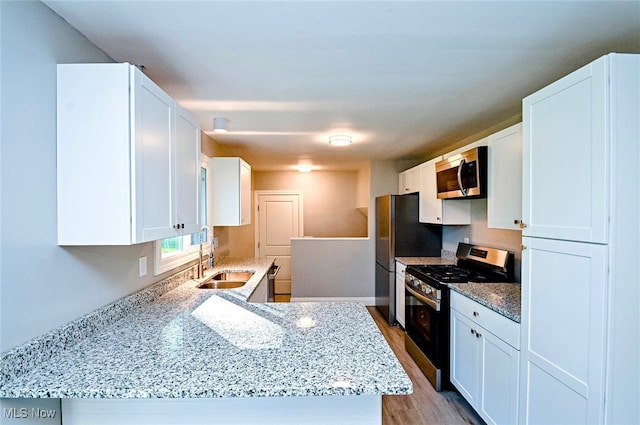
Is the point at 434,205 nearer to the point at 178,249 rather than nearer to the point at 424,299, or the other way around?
the point at 424,299

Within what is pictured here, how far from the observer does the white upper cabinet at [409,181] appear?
401 centimetres

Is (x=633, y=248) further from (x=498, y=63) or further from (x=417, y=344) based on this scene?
(x=417, y=344)

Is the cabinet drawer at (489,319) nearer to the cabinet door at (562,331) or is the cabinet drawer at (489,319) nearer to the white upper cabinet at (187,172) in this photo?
the cabinet door at (562,331)

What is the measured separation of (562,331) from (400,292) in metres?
2.53

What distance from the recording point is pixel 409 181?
14.2 feet

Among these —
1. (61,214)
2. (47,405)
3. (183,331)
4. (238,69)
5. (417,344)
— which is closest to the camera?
(47,405)

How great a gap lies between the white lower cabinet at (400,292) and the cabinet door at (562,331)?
6.91ft

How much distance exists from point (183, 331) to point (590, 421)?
1.87m

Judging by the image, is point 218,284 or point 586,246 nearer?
point 586,246

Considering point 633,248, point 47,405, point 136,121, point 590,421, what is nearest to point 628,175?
point 633,248

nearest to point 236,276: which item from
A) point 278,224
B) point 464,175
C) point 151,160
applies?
point 151,160

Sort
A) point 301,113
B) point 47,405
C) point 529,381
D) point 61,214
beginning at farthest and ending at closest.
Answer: point 301,113
point 529,381
point 61,214
point 47,405

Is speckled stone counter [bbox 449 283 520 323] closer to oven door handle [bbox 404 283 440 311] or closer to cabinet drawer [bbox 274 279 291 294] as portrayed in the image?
oven door handle [bbox 404 283 440 311]

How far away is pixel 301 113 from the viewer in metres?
2.54
